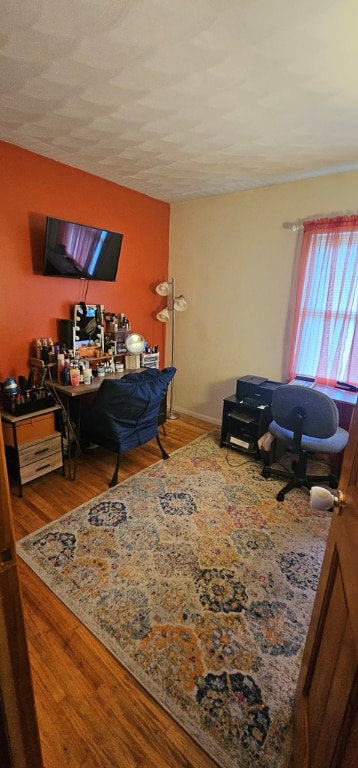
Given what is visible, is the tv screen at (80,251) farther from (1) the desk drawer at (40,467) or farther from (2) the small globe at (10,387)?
(1) the desk drawer at (40,467)

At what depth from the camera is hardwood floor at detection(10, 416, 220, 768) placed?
110 centimetres

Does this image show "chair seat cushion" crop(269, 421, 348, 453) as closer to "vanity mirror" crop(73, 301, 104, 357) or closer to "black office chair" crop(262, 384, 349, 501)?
"black office chair" crop(262, 384, 349, 501)

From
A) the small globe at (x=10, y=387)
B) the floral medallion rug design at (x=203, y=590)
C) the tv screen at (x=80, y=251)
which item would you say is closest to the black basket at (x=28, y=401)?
the small globe at (x=10, y=387)

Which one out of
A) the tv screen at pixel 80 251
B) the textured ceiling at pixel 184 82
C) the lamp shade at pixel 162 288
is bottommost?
the lamp shade at pixel 162 288

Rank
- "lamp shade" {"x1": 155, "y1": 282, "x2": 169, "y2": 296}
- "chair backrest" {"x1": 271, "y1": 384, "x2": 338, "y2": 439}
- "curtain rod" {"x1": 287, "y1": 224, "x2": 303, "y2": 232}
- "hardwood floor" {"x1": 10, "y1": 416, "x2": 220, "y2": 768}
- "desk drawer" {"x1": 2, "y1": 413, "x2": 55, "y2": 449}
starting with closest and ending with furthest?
1. "hardwood floor" {"x1": 10, "y1": 416, "x2": 220, "y2": 768}
2. "chair backrest" {"x1": 271, "y1": 384, "x2": 338, "y2": 439}
3. "desk drawer" {"x1": 2, "y1": 413, "x2": 55, "y2": 449}
4. "curtain rod" {"x1": 287, "y1": 224, "x2": 303, "y2": 232}
5. "lamp shade" {"x1": 155, "y1": 282, "x2": 169, "y2": 296}

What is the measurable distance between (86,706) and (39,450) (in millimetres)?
1582

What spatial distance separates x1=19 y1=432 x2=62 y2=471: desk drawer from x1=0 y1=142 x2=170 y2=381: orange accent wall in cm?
62

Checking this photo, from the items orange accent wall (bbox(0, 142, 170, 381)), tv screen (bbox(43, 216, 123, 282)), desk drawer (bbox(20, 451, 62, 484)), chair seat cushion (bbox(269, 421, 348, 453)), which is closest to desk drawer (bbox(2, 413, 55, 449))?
desk drawer (bbox(20, 451, 62, 484))

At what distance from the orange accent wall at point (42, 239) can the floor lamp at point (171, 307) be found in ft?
1.02

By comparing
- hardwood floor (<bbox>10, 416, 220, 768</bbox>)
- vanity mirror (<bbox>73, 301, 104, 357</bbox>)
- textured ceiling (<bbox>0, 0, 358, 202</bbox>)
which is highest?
textured ceiling (<bbox>0, 0, 358, 202</bbox>)

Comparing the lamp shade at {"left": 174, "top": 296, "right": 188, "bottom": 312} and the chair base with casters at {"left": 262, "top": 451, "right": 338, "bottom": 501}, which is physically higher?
the lamp shade at {"left": 174, "top": 296, "right": 188, "bottom": 312}

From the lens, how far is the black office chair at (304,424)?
219cm

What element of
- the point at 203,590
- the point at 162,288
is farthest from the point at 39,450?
the point at 162,288

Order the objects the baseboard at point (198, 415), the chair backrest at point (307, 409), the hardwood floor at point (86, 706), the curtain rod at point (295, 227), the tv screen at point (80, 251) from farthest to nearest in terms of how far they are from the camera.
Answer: the baseboard at point (198, 415), the curtain rod at point (295, 227), the tv screen at point (80, 251), the chair backrest at point (307, 409), the hardwood floor at point (86, 706)
